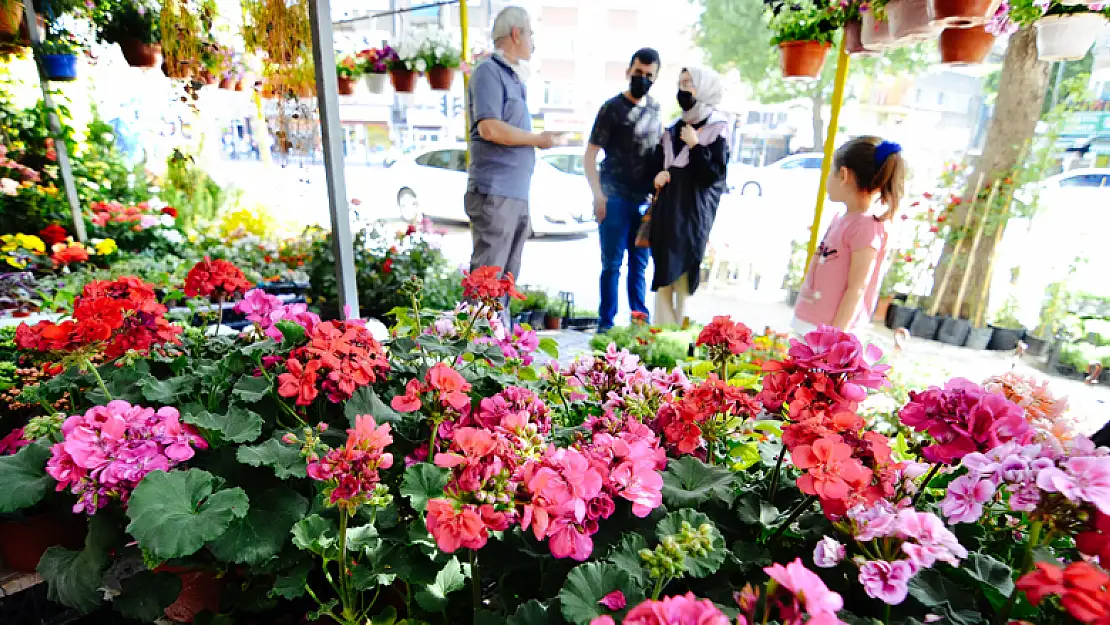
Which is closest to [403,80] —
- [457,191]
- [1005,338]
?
[457,191]

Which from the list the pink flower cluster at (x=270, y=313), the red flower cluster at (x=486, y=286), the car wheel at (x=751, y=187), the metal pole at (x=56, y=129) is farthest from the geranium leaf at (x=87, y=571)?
the car wheel at (x=751, y=187)

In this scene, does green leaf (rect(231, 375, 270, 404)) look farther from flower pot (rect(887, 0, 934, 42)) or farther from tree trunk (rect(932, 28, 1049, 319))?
tree trunk (rect(932, 28, 1049, 319))

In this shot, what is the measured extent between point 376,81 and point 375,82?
14 mm

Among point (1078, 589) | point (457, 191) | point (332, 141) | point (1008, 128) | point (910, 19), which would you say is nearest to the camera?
point (1078, 589)

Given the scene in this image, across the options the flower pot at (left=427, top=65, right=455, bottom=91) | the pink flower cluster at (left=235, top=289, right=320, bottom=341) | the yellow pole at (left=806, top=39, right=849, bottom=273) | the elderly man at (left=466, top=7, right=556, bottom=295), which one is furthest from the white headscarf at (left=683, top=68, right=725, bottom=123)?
the pink flower cluster at (left=235, top=289, right=320, bottom=341)

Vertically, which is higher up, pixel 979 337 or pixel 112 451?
pixel 112 451

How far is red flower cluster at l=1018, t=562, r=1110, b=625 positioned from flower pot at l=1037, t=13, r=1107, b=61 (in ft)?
7.40

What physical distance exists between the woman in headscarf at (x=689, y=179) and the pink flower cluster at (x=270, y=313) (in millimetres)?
2237

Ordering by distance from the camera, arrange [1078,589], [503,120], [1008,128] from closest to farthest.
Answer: [1078,589] < [503,120] < [1008,128]

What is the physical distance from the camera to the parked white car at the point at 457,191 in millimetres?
6461

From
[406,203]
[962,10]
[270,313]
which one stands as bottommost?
[406,203]

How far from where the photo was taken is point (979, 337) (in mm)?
3969

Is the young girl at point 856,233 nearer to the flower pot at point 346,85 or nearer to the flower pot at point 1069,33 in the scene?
the flower pot at point 1069,33

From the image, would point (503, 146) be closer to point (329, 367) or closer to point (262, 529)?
point (329, 367)
